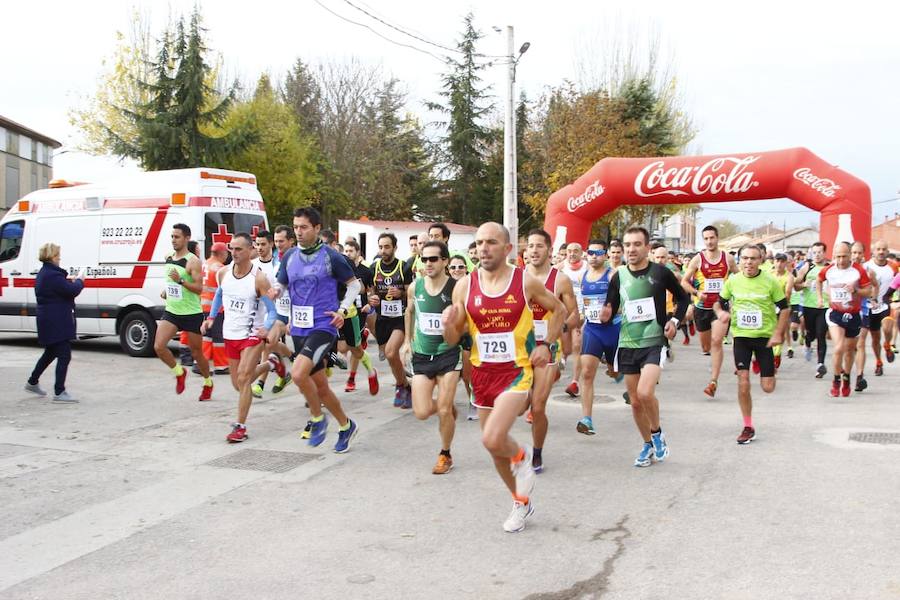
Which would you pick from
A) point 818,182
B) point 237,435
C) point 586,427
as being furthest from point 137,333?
point 818,182

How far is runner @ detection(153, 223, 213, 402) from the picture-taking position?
9.59m

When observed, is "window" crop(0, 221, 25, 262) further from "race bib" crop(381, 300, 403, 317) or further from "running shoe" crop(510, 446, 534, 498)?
"running shoe" crop(510, 446, 534, 498)

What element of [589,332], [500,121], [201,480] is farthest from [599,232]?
[201,480]

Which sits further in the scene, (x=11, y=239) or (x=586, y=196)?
(x=586, y=196)

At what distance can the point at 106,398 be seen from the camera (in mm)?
9688

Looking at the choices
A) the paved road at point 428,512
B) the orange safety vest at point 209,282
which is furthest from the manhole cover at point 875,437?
the orange safety vest at point 209,282

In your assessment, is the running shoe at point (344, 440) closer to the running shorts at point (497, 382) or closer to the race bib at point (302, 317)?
the race bib at point (302, 317)

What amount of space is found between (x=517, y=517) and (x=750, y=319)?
3.70 m

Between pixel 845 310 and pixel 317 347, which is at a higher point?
pixel 845 310

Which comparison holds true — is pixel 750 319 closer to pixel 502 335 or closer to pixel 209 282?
pixel 502 335

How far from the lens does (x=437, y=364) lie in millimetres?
6754

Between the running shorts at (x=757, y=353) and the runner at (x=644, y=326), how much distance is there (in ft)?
3.67

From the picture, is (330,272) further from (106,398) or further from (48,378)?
(48,378)

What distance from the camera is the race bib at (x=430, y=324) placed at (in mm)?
6824
